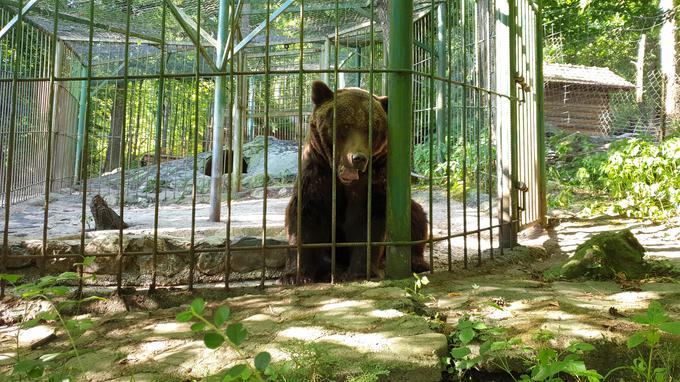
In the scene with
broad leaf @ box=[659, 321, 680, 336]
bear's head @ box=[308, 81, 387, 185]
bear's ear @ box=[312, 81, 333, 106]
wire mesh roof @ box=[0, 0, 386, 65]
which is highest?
wire mesh roof @ box=[0, 0, 386, 65]

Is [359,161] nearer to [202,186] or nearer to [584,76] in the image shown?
[202,186]

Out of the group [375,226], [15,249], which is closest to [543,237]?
[375,226]

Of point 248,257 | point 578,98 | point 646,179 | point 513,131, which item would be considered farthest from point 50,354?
point 578,98

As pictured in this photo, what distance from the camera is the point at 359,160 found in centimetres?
338

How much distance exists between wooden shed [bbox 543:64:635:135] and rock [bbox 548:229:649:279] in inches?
624

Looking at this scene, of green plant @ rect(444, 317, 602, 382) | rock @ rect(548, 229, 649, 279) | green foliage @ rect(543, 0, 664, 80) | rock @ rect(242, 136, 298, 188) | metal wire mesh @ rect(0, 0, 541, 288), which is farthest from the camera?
green foliage @ rect(543, 0, 664, 80)

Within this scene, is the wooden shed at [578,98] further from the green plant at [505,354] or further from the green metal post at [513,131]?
the green plant at [505,354]

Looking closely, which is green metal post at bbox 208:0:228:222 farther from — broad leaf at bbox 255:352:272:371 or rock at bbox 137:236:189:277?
broad leaf at bbox 255:352:272:371

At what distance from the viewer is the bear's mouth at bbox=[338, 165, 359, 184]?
11.5 feet

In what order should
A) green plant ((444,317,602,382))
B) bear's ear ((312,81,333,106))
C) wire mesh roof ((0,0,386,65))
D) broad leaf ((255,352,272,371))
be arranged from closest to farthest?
broad leaf ((255,352,272,371)), green plant ((444,317,602,382)), bear's ear ((312,81,333,106)), wire mesh roof ((0,0,386,65))

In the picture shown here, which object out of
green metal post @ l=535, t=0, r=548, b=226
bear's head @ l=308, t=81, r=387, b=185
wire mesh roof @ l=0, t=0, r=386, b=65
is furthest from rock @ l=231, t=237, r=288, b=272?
wire mesh roof @ l=0, t=0, r=386, b=65

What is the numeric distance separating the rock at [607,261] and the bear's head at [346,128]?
63.6 inches

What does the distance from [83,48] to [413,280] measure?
41.0 ft

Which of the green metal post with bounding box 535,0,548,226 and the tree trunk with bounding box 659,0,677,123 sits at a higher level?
the tree trunk with bounding box 659,0,677,123
